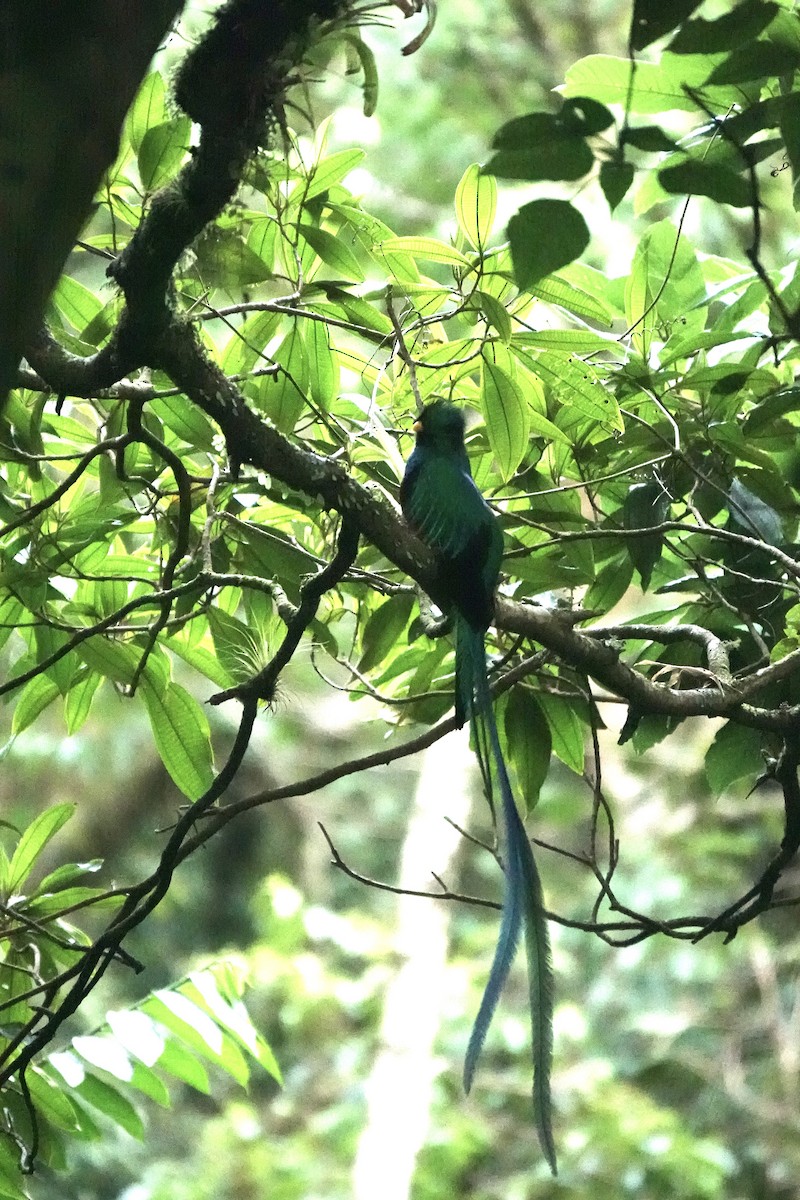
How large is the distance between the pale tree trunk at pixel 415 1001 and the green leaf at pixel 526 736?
2916mm

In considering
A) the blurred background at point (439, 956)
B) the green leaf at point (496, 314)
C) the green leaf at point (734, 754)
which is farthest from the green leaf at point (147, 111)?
the blurred background at point (439, 956)

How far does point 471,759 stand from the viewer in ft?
18.2

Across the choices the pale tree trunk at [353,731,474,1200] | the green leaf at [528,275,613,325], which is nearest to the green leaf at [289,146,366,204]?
the green leaf at [528,275,613,325]

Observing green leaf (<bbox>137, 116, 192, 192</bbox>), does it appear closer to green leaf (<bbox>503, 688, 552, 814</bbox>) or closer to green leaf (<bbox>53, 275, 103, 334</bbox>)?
green leaf (<bbox>53, 275, 103, 334</bbox>)

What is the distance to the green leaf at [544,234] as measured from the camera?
73cm

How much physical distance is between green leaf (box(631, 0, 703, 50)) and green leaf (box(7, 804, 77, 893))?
3.85ft

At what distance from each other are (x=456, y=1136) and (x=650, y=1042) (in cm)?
118

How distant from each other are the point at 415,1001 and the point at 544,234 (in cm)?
491

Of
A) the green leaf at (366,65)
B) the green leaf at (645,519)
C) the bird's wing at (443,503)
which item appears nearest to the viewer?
the green leaf at (366,65)

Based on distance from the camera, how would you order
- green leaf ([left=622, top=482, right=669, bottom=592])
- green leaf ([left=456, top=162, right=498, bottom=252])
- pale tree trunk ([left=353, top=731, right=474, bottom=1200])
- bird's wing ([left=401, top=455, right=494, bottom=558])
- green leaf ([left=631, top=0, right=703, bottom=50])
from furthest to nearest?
pale tree trunk ([left=353, top=731, right=474, bottom=1200]) → bird's wing ([left=401, top=455, right=494, bottom=558]) → green leaf ([left=622, top=482, right=669, bottom=592]) → green leaf ([left=456, top=162, right=498, bottom=252]) → green leaf ([left=631, top=0, right=703, bottom=50])

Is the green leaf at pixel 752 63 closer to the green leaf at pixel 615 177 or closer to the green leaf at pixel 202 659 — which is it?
the green leaf at pixel 615 177

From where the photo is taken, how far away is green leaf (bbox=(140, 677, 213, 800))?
1.47 meters

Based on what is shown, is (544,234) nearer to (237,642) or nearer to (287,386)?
(287,386)

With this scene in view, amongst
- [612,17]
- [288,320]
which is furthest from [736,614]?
[612,17]
